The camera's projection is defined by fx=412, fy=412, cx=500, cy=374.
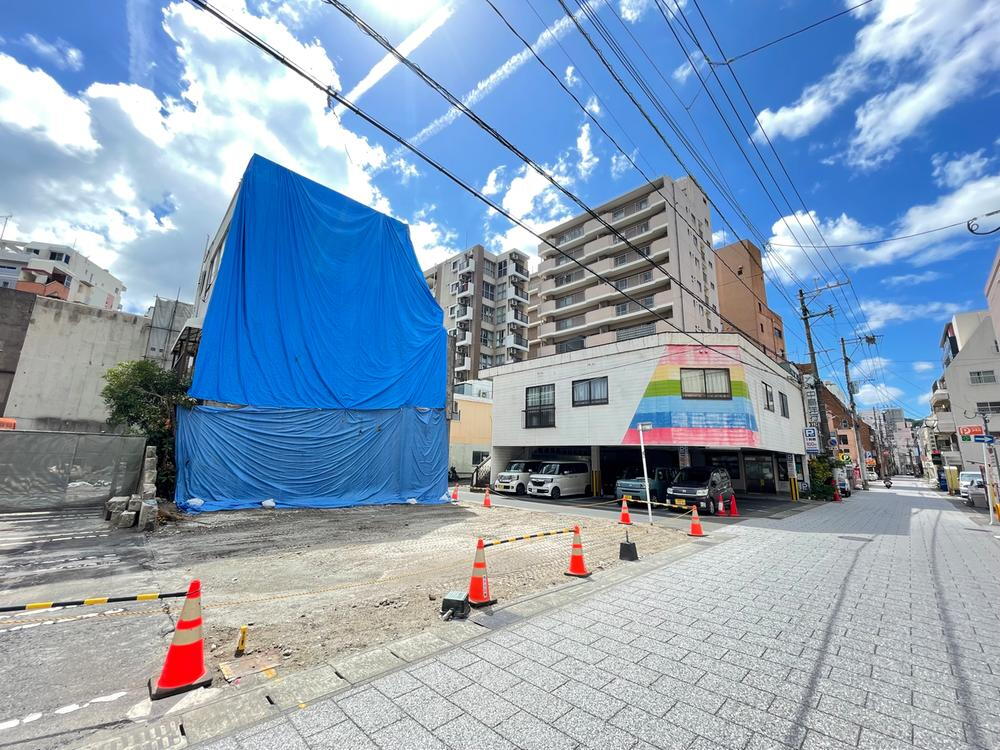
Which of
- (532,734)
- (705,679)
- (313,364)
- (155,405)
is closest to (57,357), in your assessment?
(155,405)

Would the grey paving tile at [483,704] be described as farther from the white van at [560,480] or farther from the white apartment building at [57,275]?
the white apartment building at [57,275]

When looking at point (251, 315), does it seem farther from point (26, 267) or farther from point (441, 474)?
point (26, 267)

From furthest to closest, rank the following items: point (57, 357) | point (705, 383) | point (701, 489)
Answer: point (57, 357)
point (705, 383)
point (701, 489)

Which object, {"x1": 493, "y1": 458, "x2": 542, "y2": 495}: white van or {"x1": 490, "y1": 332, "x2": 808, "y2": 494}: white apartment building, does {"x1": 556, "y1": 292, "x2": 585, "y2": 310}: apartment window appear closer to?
{"x1": 490, "y1": 332, "x2": 808, "y2": 494}: white apartment building

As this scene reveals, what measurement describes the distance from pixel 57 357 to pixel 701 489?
30.9 meters

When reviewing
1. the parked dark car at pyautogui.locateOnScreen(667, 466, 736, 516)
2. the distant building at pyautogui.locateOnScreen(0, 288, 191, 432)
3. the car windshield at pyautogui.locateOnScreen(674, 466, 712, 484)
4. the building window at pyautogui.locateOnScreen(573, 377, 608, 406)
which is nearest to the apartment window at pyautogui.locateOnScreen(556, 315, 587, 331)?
the building window at pyautogui.locateOnScreen(573, 377, 608, 406)

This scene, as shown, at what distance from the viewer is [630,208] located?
40125 millimetres

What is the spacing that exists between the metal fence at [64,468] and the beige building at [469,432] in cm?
2028

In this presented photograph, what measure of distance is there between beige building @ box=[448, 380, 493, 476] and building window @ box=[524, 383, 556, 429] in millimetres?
8152

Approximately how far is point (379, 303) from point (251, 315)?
505 centimetres

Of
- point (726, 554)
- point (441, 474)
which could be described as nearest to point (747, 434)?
point (726, 554)

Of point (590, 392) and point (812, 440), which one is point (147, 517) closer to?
point (590, 392)

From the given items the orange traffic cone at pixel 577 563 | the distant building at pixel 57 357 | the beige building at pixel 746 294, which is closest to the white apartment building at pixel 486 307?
the beige building at pixel 746 294

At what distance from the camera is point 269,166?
620 inches
